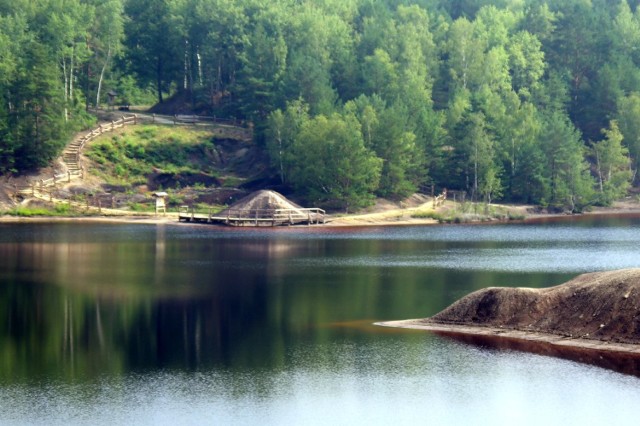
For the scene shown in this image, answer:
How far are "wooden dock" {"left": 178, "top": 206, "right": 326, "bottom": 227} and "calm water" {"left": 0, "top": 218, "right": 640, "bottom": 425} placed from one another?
66.1 feet

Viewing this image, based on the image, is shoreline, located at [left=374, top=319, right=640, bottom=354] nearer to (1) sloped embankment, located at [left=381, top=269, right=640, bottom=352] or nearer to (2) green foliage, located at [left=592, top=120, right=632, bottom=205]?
(1) sloped embankment, located at [left=381, top=269, right=640, bottom=352]

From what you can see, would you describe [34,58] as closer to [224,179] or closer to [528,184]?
[224,179]

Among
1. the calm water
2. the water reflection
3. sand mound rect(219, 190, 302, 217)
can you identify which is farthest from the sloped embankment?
sand mound rect(219, 190, 302, 217)

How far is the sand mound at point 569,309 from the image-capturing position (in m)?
57.3

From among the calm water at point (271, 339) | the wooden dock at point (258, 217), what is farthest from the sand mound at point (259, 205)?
the calm water at point (271, 339)

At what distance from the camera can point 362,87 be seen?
6580 inches

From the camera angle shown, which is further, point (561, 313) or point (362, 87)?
point (362, 87)

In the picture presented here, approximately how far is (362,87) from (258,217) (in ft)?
134

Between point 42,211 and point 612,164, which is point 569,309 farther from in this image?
point 612,164

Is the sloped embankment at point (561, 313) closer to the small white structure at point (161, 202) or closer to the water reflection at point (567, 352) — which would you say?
A: the water reflection at point (567, 352)

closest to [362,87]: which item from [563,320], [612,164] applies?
[612,164]

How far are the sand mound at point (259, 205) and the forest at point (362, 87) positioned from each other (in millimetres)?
9328

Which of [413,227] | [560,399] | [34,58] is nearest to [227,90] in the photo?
[34,58]

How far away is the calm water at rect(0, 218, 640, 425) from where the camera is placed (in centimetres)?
4756
